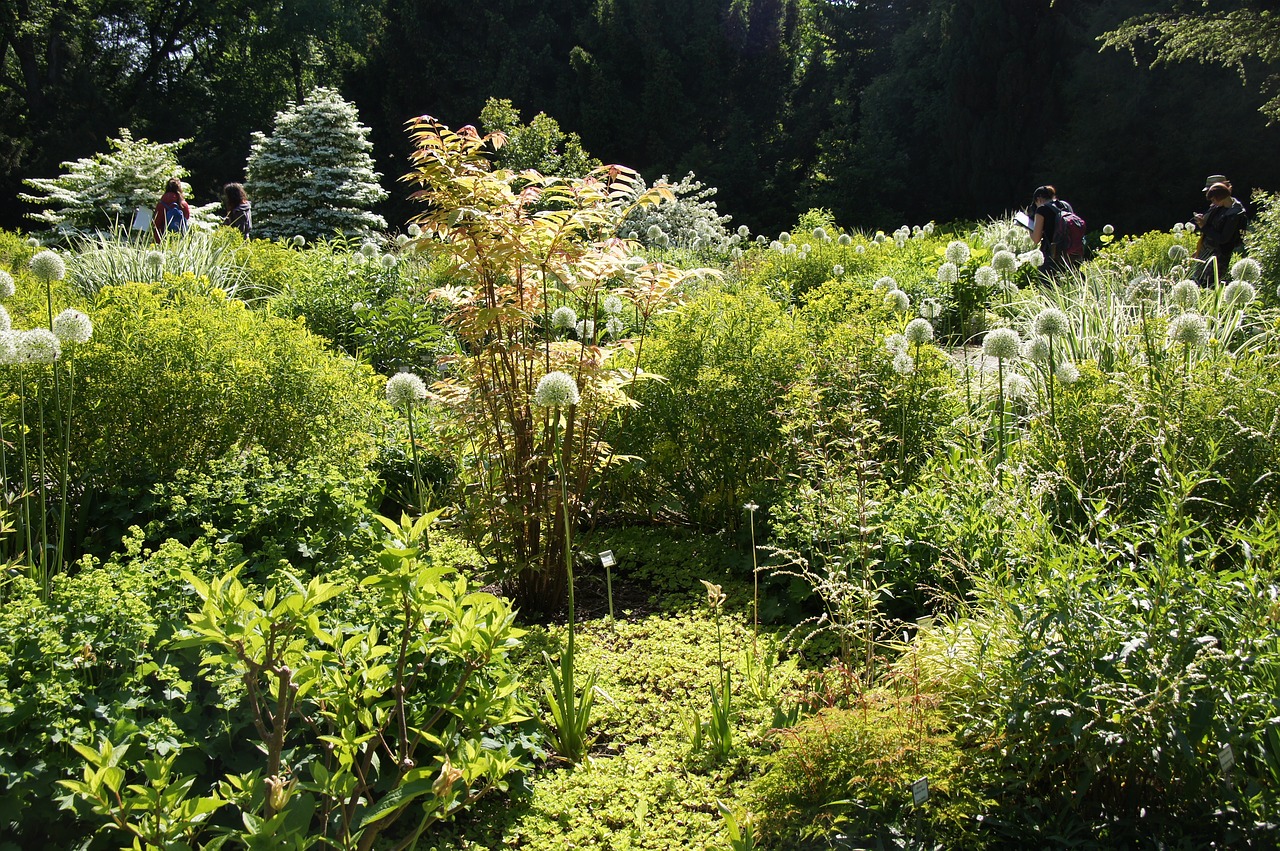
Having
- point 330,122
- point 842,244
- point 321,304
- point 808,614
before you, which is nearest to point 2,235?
point 330,122

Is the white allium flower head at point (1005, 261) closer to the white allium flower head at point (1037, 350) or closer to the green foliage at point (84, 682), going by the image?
the white allium flower head at point (1037, 350)

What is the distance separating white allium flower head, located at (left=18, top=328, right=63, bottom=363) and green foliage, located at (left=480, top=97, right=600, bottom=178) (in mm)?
12994

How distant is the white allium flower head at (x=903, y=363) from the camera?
4.11m

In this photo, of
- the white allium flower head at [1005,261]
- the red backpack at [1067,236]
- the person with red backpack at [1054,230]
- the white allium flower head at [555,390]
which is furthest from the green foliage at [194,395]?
the red backpack at [1067,236]

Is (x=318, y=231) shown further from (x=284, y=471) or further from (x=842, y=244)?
(x=284, y=471)

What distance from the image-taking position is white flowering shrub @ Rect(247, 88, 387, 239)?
16750 millimetres

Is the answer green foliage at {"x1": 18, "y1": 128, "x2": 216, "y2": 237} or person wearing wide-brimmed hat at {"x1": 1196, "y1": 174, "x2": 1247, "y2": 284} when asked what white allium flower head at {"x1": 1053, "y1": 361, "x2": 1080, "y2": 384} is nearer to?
person wearing wide-brimmed hat at {"x1": 1196, "y1": 174, "x2": 1247, "y2": 284}

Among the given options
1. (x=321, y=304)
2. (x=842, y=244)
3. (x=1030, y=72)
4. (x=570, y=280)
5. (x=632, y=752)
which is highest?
(x=1030, y=72)

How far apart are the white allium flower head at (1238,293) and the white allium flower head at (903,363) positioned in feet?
8.60

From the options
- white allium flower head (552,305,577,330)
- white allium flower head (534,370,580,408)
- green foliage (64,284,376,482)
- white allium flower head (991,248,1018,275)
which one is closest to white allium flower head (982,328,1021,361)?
white allium flower head (552,305,577,330)

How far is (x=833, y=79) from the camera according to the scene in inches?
1045

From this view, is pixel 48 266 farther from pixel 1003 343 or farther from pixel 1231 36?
pixel 1231 36

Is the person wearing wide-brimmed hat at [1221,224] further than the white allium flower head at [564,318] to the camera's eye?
Yes

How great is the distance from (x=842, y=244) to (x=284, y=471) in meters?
9.08
